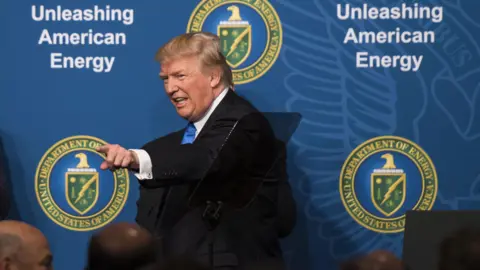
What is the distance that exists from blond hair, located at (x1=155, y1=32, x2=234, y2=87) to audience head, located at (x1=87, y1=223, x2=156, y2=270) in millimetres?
1378

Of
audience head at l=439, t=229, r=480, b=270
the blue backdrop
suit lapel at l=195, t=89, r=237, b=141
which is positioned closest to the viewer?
audience head at l=439, t=229, r=480, b=270

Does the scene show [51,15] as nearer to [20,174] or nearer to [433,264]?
[20,174]

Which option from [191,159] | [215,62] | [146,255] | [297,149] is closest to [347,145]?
[297,149]

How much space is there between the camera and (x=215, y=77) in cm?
388

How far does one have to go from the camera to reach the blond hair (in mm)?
3869

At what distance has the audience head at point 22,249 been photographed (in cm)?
257
